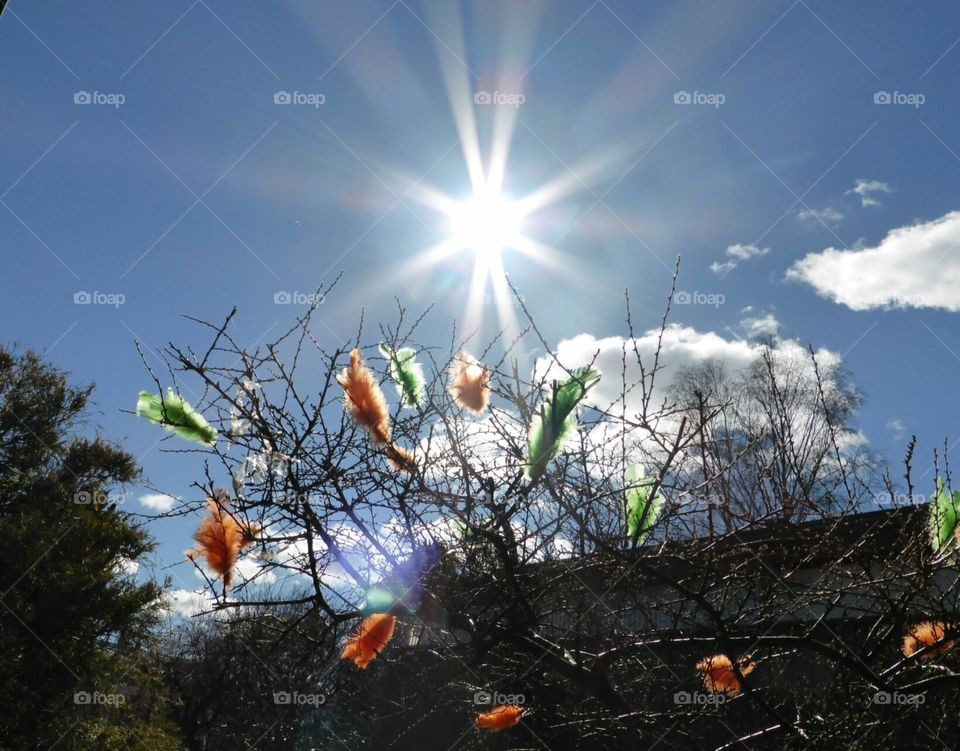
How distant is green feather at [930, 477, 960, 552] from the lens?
12.4 feet

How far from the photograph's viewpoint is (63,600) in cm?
1050

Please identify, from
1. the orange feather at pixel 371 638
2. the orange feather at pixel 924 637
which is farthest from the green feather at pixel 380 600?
the orange feather at pixel 924 637

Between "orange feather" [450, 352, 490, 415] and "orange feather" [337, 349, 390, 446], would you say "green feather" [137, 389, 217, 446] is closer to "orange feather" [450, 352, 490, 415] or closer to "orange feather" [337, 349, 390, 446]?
"orange feather" [337, 349, 390, 446]

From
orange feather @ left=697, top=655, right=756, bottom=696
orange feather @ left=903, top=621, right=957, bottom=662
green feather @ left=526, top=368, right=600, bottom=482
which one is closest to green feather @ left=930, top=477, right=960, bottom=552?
orange feather @ left=903, top=621, right=957, bottom=662

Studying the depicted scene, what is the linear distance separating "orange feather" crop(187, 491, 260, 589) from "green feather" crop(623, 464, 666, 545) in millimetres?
1688

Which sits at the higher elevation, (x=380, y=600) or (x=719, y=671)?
(x=380, y=600)

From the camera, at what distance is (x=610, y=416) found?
3646 mm

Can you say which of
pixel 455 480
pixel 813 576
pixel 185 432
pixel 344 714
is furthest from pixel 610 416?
pixel 344 714

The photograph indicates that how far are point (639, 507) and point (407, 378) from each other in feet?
4.13

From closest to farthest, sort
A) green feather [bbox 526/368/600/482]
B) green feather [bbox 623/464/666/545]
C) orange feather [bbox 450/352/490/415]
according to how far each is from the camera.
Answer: green feather [bbox 526/368/600/482] < green feather [bbox 623/464/666/545] < orange feather [bbox 450/352/490/415]

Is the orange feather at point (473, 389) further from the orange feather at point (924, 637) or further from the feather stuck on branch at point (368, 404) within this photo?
the orange feather at point (924, 637)

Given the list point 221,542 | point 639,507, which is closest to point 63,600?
point 221,542

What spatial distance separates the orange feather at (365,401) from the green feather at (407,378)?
0.32m

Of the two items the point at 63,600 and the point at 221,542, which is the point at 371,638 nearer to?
the point at 221,542
